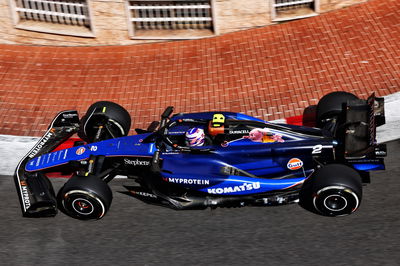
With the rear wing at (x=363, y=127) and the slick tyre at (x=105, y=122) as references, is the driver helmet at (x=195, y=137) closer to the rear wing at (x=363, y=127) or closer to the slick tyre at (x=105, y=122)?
the slick tyre at (x=105, y=122)

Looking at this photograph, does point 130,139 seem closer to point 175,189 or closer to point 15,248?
point 175,189

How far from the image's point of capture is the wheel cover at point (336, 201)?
7.41m

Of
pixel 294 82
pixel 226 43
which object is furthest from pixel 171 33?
pixel 294 82

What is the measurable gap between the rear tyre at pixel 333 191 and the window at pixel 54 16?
700 cm

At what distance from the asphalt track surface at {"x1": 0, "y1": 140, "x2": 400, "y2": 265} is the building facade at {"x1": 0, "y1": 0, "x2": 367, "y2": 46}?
205 inches

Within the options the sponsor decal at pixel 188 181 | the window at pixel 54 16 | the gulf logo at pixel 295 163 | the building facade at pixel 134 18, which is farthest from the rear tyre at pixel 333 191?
the window at pixel 54 16

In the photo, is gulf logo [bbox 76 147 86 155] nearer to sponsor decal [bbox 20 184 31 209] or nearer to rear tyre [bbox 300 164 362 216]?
sponsor decal [bbox 20 184 31 209]

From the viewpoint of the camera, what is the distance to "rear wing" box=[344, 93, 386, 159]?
7.86m

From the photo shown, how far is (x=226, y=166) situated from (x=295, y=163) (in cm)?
99

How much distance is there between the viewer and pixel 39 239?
7.93m

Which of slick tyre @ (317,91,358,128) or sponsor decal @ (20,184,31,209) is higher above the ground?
slick tyre @ (317,91,358,128)

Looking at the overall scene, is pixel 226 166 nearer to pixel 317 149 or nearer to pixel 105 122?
pixel 317 149

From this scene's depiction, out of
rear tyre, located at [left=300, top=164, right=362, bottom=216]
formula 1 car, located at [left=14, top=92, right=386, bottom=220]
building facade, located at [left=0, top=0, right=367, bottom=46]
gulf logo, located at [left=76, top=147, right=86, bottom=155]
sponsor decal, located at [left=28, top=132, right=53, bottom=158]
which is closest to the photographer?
rear tyre, located at [left=300, top=164, right=362, bottom=216]

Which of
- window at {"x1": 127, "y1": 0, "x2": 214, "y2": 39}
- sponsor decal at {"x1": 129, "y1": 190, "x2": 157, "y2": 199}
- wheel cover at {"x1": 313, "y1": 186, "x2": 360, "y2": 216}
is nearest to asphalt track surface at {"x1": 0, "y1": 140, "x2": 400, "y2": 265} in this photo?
wheel cover at {"x1": 313, "y1": 186, "x2": 360, "y2": 216}
